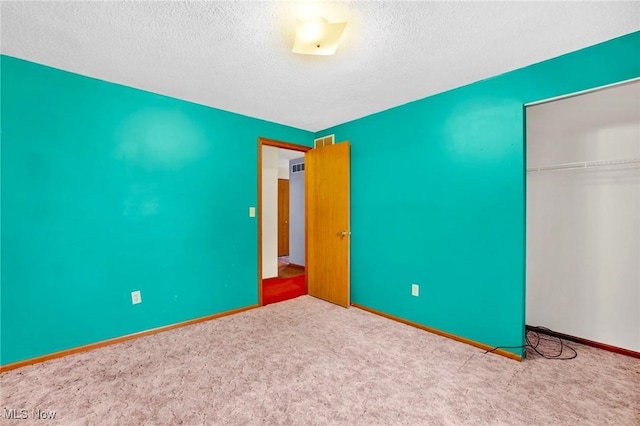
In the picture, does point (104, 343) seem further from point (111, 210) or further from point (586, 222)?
point (586, 222)

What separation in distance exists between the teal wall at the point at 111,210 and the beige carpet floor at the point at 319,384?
1.26 ft

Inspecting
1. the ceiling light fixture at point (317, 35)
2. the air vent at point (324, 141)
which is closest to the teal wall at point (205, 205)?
the air vent at point (324, 141)

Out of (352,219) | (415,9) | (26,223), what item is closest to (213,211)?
(26,223)

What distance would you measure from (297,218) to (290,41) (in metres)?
4.35

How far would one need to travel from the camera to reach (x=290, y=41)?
6.20 ft

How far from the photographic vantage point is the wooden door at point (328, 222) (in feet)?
11.6

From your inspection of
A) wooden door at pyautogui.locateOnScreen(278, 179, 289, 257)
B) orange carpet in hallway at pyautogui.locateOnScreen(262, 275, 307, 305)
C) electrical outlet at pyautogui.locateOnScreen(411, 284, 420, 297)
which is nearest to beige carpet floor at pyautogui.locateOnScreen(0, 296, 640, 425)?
electrical outlet at pyautogui.locateOnScreen(411, 284, 420, 297)

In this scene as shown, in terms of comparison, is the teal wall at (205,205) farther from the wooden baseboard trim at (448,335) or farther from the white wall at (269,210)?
the white wall at (269,210)

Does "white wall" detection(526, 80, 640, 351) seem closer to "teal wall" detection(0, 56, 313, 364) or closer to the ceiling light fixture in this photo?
the ceiling light fixture

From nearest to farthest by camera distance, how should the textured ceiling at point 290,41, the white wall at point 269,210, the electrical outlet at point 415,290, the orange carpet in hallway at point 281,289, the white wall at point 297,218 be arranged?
the textured ceiling at point 290,41 → the electrical outlet at point 415,290 → the orange carpet in hallway at point 281,289 → the white wall at point 269,210 → the white wall at point 297,218

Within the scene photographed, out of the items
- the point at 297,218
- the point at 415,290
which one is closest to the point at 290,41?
the point at 415,290

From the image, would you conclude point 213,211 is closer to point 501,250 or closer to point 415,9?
point 415,9

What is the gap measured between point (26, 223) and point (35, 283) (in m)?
0.48

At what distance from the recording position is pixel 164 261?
2828 millimetres
